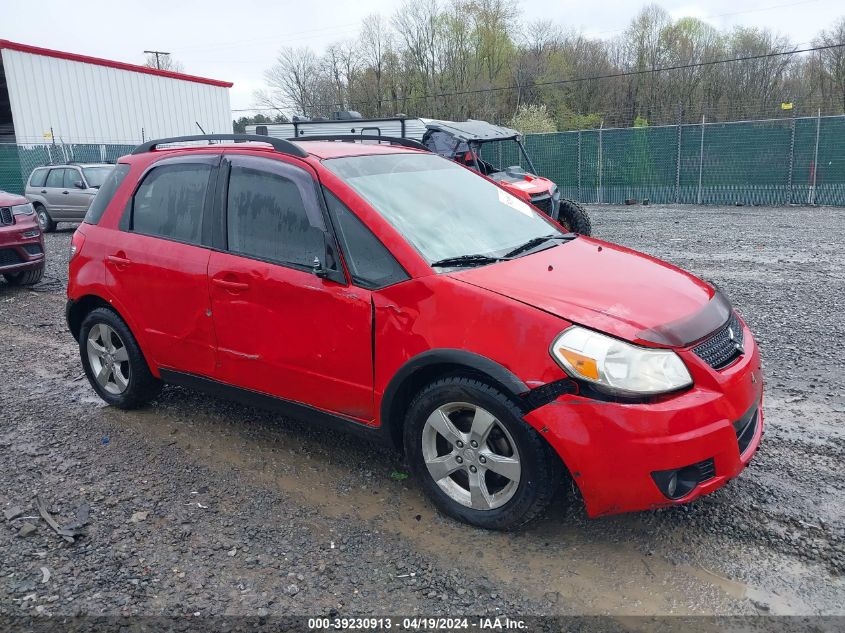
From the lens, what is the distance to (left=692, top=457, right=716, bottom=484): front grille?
282cm

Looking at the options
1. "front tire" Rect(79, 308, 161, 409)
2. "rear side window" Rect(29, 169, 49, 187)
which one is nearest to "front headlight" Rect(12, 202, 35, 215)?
"front tire" Rect(79, 308, 161, 409)

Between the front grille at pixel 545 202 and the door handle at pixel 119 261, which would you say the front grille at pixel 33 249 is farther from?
the front grille at pixel 545 202

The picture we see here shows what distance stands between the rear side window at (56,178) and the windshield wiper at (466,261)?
1624 centimetres

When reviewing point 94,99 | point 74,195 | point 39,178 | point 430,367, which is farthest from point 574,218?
point 94,99

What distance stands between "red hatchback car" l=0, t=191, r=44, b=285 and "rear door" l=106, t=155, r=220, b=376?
5.46 meters

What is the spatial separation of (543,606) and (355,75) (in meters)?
51.0

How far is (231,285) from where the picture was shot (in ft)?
12.5

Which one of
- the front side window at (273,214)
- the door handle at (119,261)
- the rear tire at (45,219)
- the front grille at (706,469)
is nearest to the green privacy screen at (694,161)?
the rear tire at (45,219)

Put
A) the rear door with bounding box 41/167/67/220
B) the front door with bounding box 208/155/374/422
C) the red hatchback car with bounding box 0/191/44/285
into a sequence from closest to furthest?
the front door with bounding box 208/155/374/422 < the red hatchback car with bounding box 0/191/44/285 < the rear door with bounding box 41/167/67/220

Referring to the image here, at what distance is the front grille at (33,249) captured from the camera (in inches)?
360

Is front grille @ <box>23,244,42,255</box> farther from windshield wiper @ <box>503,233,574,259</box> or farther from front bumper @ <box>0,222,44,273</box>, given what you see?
windshield wiper @ <box>503,233,574,259</box>

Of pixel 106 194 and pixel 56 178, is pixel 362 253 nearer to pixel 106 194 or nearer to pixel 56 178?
pixel 106 194

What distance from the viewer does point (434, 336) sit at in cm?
309

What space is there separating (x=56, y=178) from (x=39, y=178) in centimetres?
70
